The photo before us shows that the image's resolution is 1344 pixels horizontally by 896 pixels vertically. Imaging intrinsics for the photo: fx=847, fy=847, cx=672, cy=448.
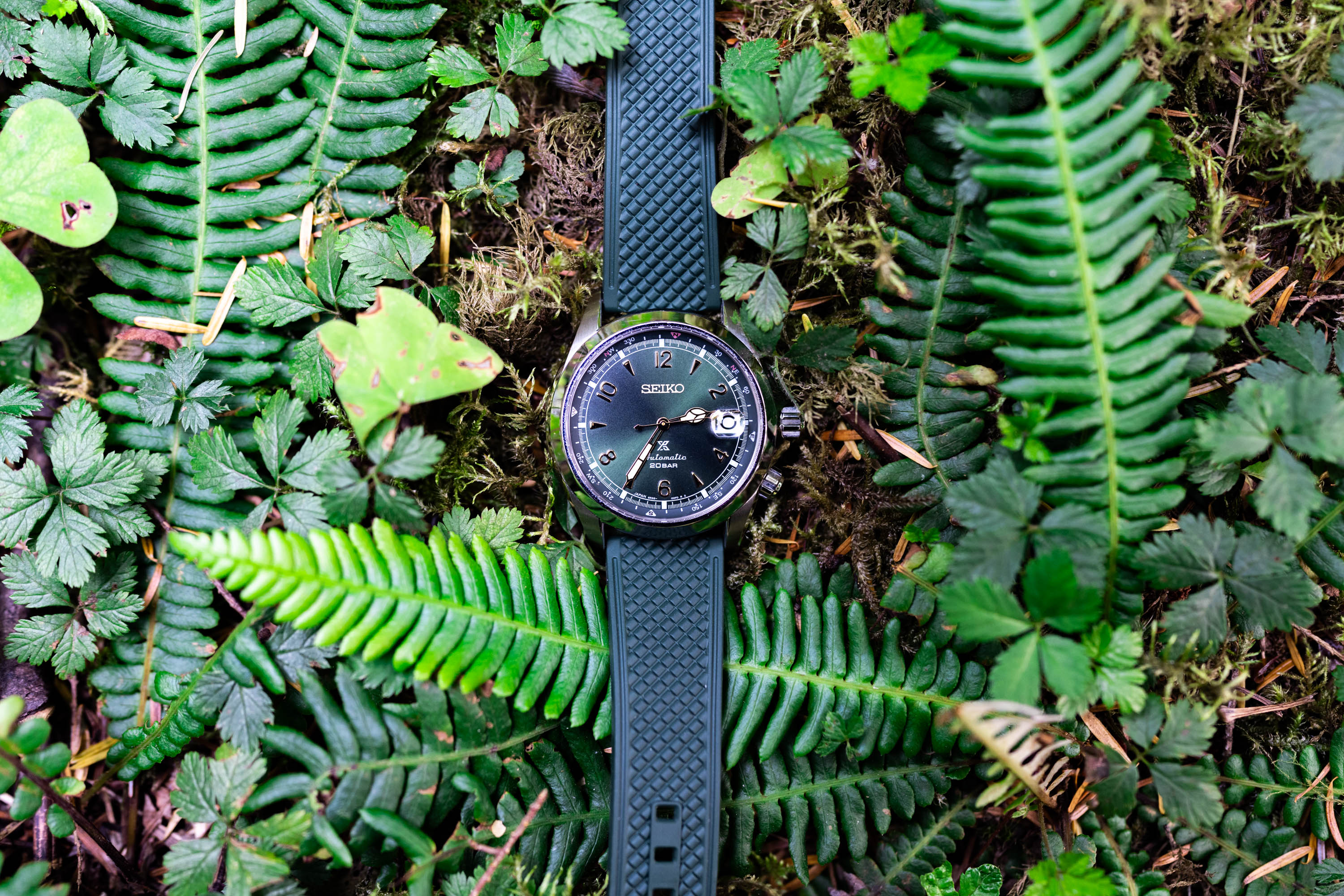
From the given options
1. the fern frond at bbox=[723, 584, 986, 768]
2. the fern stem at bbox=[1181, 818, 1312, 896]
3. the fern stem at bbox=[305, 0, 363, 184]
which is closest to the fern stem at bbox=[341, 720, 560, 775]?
the fern frond at bbox=[723, 584, 986, 768]

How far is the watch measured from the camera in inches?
109

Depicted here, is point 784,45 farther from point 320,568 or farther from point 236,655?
point 236,655

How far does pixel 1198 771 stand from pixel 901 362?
4.84ft

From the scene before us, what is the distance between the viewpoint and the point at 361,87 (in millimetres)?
2906

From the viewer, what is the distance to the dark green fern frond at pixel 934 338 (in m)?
2.71

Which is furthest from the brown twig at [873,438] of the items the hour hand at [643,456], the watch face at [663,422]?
the hour hand at [643,456]

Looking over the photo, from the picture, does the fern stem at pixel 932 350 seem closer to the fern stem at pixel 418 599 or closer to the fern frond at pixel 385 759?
the fern stem at pixel 418 599

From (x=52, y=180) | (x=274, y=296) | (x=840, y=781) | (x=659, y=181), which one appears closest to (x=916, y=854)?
(x=840, y=781)

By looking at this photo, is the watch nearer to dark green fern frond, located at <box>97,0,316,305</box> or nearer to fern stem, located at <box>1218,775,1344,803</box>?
dark green fern frond, located at <box>97,0,316,305</box>

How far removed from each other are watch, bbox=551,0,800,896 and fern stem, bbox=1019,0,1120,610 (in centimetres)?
93

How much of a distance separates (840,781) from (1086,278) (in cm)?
172

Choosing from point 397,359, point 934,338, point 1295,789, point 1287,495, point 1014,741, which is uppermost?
point 397,359

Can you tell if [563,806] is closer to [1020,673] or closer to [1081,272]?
[1020,673]

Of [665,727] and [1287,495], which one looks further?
[665,727]
